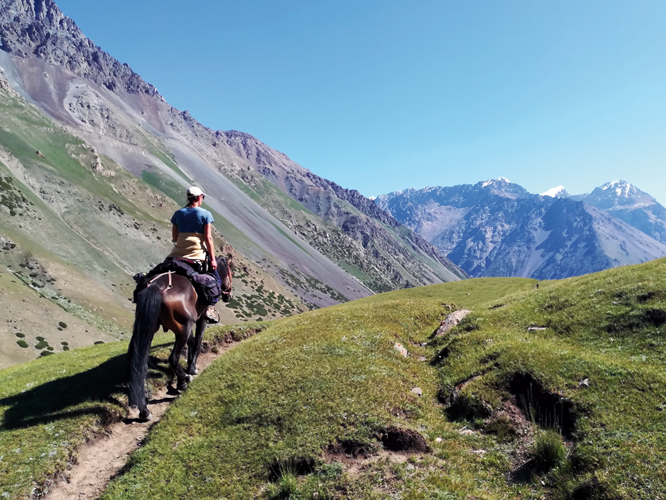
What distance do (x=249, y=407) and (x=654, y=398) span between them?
40.4 ft

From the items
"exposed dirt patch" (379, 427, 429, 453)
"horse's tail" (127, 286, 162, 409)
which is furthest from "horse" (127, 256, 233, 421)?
"exposed dirt patch" (379, 427, 429, 453)

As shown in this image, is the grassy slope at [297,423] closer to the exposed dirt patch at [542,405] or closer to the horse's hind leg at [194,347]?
the horse's hind leg at [194,347]

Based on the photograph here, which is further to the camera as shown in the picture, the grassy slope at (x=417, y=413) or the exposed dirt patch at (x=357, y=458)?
the exposed dirt patch at (x=357, y=458)

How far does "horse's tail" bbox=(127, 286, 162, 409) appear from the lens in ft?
41.2

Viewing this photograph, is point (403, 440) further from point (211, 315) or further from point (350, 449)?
point (211, 315)

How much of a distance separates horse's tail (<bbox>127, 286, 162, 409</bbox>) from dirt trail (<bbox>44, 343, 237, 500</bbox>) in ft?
4.64

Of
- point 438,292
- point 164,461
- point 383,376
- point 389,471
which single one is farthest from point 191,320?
point 438,292

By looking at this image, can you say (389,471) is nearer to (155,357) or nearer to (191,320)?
(191,320)

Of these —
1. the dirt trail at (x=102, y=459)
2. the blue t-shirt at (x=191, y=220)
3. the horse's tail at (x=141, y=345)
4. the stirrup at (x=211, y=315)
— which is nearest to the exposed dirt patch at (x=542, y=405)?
the horse's tail at (x=141, y=345)

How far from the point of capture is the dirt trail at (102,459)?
10.6 meters

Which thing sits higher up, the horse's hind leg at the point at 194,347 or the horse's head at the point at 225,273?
the horse's head at the point at 225,273

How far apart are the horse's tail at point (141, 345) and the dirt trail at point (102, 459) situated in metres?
1.42

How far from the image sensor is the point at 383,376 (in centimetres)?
1427

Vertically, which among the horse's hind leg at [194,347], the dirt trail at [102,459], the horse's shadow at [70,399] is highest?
the horse's hind leg at [194,347]
